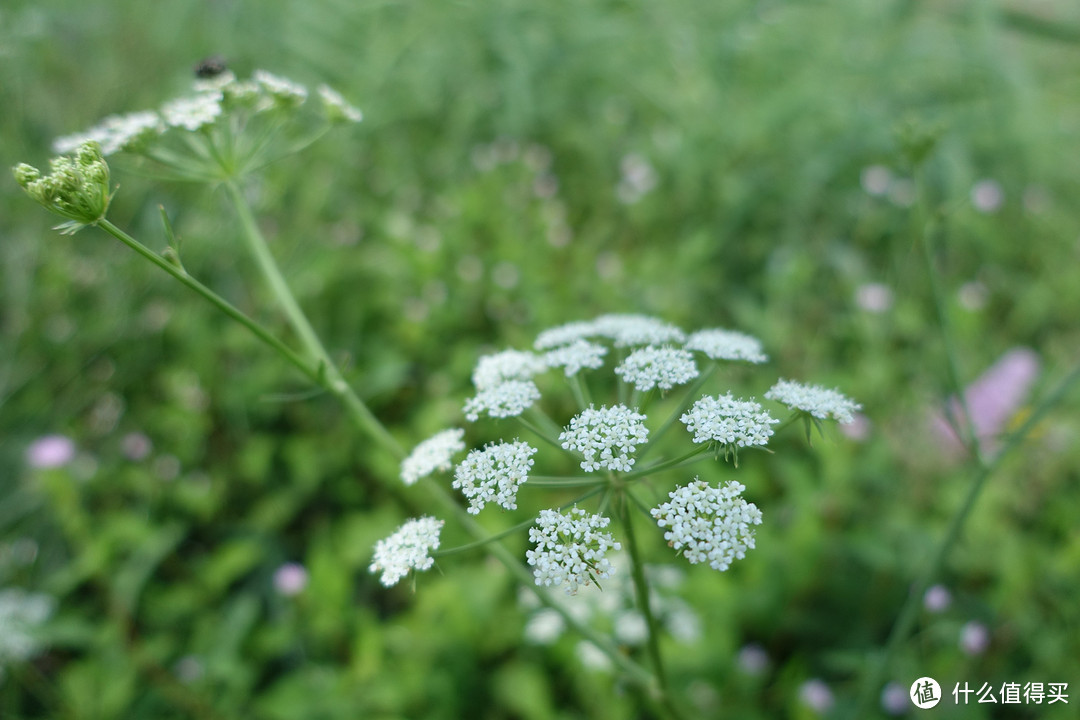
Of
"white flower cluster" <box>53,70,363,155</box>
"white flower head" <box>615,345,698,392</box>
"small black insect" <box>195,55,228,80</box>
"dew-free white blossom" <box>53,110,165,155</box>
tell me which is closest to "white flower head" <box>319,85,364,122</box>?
"white flower cluster" <box>53,70,363,155</box>

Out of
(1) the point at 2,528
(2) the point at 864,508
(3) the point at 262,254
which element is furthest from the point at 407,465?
(1) the point at 2,528

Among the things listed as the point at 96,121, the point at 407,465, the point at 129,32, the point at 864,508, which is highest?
the point at 129,32

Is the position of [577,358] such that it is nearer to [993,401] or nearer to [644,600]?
[644,600]

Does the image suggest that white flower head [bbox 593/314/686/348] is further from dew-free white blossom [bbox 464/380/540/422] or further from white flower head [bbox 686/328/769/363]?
dew-free white blossom [bbox 464/380/540/422]

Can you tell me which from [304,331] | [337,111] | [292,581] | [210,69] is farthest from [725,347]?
[292,581]

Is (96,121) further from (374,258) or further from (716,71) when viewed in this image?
(716,71)

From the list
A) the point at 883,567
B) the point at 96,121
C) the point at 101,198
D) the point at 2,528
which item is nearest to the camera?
the point at 101,198
